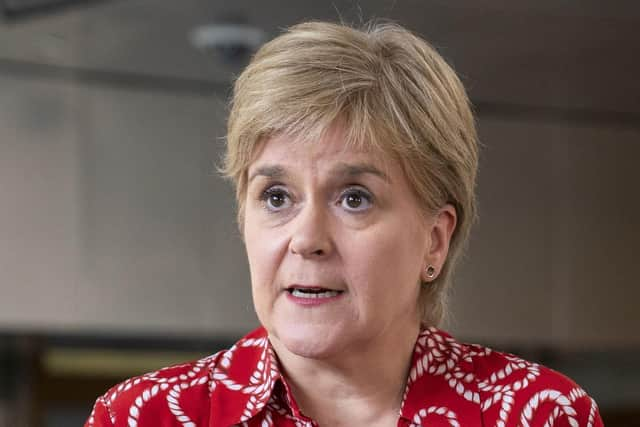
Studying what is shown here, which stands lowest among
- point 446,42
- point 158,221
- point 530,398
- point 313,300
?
point 530,398

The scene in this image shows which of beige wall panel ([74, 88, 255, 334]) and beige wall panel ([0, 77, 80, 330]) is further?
beige wall panel ([74, 88, 255, 334])

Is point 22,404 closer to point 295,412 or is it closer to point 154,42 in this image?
point 154,42

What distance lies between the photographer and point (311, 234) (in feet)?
4.58

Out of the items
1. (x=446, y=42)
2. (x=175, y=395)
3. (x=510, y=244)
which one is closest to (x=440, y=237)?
(x=175, y=395)

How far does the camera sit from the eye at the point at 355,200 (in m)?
1.42

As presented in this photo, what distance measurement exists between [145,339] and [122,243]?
49 centimetres

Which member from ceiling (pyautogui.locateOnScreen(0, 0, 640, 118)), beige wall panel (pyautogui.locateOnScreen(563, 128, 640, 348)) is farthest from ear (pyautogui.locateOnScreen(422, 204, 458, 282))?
beige wall panel (pyautogui.locateOnScreen(563, 128, 640, 348))

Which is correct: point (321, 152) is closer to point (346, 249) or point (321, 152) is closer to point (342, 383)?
point (346, 249)

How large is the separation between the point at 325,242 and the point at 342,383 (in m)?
0.21

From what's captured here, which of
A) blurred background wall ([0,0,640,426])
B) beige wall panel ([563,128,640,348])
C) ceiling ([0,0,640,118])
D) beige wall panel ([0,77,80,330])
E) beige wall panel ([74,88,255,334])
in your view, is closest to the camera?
ceiling ([0,0,640,118])

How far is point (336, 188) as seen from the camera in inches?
56.0

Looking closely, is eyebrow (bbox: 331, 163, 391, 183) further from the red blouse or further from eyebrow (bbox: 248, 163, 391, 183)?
the red blouse

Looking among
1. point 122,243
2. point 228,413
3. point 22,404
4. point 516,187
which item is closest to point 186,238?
point 122,243

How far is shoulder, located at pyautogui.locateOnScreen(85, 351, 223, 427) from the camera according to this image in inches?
57.4
